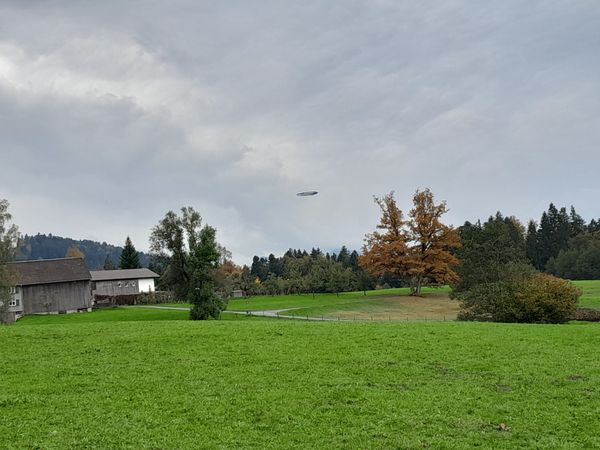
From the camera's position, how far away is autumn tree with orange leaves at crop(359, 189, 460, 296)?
72250 millimetres

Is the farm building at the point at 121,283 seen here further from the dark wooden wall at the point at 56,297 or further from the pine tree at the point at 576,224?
the pine tree at the point at 576,224

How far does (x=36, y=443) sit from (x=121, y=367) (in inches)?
253

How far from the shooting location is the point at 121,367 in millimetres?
16406

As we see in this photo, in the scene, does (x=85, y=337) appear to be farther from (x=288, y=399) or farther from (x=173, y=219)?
(x=173, y=219)

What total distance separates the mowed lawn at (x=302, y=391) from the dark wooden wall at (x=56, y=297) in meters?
56.2

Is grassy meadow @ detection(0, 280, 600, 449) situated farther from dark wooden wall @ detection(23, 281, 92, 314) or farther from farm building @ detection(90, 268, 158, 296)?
farm building @ detection(90, 268, 158, 296)

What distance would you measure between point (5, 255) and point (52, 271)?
18747mm

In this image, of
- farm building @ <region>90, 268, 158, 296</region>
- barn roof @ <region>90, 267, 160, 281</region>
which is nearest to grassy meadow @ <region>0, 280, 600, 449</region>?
farm building @ <region>90, 268, 158, 296</region>

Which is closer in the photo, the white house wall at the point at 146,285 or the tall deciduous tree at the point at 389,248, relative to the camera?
the tall deciduous tree at the point at 389,248

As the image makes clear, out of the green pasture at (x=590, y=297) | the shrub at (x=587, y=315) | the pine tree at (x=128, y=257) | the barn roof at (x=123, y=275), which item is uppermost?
the pine tree at (x=128, y=257)

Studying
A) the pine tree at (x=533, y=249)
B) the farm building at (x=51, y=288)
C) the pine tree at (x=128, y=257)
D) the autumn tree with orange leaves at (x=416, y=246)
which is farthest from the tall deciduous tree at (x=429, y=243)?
the pine tree at (x=128, y=257)

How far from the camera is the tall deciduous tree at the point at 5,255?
5425 centimetres

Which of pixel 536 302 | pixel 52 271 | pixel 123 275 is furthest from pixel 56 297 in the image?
pixel 536 302

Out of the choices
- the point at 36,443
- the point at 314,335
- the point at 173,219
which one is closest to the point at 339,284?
the point at 173,219
